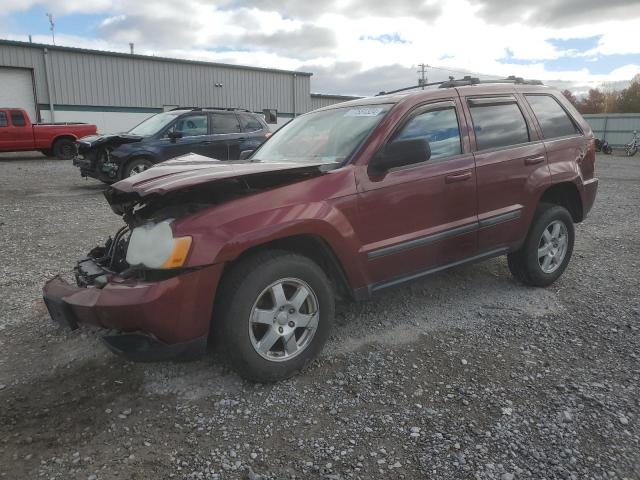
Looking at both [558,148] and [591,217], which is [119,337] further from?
[591,217]

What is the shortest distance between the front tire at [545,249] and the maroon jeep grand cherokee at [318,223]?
0.01 meters

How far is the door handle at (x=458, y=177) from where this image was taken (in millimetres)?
3633

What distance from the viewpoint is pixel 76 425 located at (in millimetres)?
2592

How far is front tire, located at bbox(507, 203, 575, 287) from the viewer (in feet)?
Result: 14.3

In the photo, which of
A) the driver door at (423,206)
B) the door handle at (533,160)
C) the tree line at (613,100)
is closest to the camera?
the driver door at (423,206)

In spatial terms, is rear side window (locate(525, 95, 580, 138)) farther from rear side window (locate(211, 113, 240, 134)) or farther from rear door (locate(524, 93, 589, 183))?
rear side window (locate(211, 113, 240, 134))

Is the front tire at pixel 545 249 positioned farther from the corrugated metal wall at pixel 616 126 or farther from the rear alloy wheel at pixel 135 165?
the corrugated metal wall at pixel 616 126

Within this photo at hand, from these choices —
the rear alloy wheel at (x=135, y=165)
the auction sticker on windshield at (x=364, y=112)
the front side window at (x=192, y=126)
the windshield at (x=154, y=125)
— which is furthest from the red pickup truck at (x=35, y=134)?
the auction sticker on windshield at (x=364, y=112)

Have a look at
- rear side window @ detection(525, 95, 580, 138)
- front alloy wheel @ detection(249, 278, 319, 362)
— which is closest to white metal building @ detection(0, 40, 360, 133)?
rear side window @ detection(525, 95, 580, 138)

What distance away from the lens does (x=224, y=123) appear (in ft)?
34.7

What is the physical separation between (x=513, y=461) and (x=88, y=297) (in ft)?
7.60

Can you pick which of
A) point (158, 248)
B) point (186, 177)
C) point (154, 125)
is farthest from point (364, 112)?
point (154, 125)

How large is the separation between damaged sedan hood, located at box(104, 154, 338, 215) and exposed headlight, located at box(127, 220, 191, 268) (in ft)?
0.64

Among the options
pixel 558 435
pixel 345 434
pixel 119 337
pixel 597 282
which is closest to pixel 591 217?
pixel 597 282
